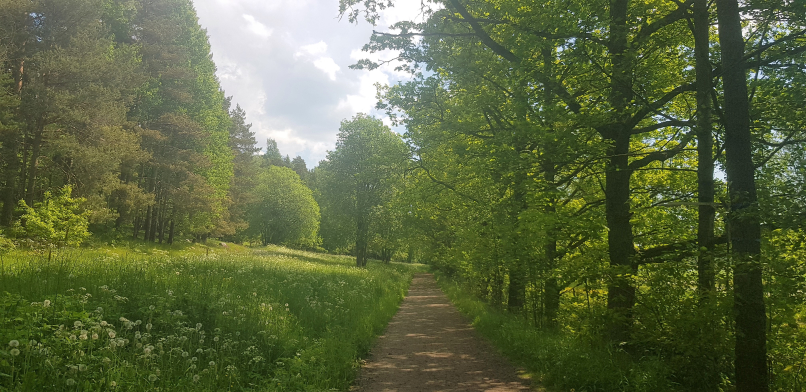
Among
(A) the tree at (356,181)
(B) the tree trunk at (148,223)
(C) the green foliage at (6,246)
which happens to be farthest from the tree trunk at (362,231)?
(C) the green foliage at (6,246)

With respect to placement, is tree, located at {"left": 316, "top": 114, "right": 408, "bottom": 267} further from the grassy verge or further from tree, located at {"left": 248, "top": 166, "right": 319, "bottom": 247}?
the grassy verge

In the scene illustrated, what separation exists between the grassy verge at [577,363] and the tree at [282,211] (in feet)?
156

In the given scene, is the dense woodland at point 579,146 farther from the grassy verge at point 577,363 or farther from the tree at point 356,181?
the tree at point 356,181

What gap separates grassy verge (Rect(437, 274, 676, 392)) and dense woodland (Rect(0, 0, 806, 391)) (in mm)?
333

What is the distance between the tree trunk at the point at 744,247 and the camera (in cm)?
474

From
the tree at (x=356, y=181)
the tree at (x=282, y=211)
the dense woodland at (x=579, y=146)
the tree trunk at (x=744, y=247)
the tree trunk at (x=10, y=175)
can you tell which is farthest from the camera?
the tree at (x=282, y=211)

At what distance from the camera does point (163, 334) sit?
5461mm

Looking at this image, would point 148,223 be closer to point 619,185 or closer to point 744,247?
point 619,185

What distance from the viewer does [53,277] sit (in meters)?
6.70

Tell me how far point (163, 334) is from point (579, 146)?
7.97 m

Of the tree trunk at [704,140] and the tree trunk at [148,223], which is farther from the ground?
the tree trunk at [704,140]

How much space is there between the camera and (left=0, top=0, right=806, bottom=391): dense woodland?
5301mm

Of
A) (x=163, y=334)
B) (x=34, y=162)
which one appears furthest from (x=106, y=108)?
(x=163, y=334)

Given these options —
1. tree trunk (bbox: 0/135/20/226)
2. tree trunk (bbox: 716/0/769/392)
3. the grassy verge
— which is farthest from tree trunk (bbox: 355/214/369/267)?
tree trunk (bbox: 716/0/769/392)
